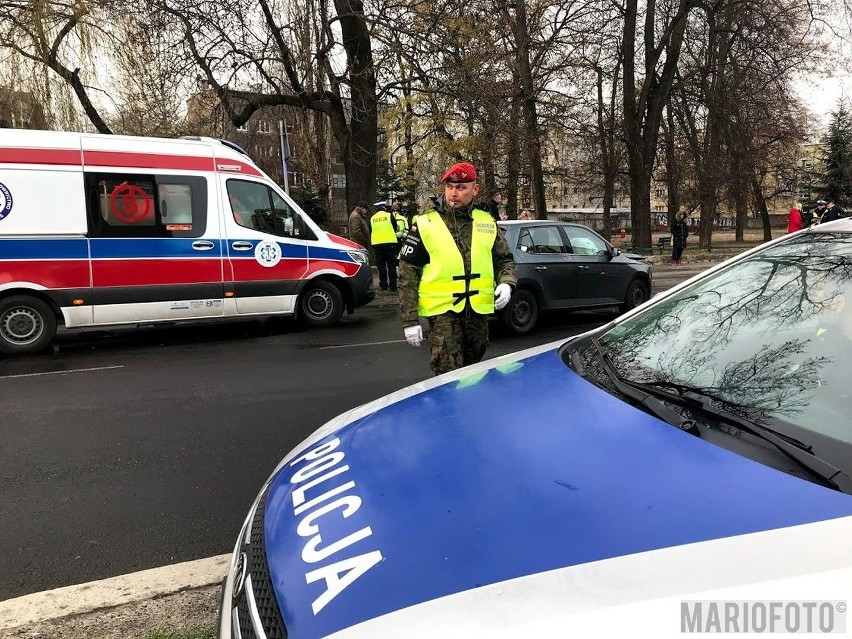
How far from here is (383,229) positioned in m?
12.3

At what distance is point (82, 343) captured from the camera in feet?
26.8

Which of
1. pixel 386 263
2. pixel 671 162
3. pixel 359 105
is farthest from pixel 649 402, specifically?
pixel 671 162

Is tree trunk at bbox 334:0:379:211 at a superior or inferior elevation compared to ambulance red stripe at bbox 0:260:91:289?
superior

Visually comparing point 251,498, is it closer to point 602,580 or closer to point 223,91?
point 602,580

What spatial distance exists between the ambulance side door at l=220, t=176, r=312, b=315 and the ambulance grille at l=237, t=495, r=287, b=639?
7.14 m

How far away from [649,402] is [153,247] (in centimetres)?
750

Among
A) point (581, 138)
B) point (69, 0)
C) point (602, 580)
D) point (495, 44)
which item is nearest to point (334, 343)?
point (602, 580)

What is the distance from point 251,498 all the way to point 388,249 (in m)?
9.33

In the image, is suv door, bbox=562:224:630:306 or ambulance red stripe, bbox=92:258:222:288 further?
suv door, bbox=562:224:630:306

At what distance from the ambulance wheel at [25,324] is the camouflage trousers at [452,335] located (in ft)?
19.3

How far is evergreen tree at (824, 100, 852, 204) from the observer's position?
40031 millimetres

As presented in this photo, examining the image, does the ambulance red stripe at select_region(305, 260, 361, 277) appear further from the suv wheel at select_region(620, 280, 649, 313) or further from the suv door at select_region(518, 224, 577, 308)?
the suv wheel at select_region(620, 280, 649, 313)

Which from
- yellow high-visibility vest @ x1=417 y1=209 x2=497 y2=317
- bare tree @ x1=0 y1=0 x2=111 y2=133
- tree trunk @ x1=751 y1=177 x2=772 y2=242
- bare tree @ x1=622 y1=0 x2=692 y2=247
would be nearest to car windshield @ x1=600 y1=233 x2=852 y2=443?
yellow high-visibility vest @ x1=417 y1=209 x2=497 y2=317

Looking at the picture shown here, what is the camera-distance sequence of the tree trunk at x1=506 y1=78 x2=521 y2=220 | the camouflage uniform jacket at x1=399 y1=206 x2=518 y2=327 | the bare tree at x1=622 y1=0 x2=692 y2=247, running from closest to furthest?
the camouflage uniform jacket at x1=399 y1=206 x2=518 y2=327
the tree trunk at x1=506 y1=78 x2=521 y2=220
the bare tree at x1=622 y1=0 x2=692 y2=247
